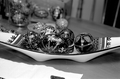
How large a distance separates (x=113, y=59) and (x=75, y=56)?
0.16 metres

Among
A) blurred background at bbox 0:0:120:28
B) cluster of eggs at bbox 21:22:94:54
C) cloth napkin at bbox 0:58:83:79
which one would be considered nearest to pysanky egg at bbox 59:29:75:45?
cluster of eggs at bbox 21:22:94:54

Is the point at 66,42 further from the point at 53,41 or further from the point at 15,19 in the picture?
the point at 15,19

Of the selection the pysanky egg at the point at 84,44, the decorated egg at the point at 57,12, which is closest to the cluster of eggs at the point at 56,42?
the pysanky egg at the point at 84,44

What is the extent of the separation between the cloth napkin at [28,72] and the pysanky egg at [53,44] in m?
0.07

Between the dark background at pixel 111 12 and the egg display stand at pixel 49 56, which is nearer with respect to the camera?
the egg display stand at pixel 49 56

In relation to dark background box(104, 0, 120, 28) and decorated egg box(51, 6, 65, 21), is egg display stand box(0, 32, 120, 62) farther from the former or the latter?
dark background box(104, 0, 120, 28)

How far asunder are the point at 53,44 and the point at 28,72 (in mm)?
114

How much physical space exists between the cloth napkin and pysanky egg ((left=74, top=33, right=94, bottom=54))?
0.11 metres

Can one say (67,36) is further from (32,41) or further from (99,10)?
(99,10)

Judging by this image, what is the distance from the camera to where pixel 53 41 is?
525 millimetres

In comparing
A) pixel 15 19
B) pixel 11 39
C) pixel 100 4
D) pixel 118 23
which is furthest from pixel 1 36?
pixel 100 4

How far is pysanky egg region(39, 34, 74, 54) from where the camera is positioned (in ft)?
1.73

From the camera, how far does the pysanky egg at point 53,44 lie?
0.53 metres

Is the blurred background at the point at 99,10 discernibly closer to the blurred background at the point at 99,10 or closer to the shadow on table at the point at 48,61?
the blurred background at the point at 99,10
